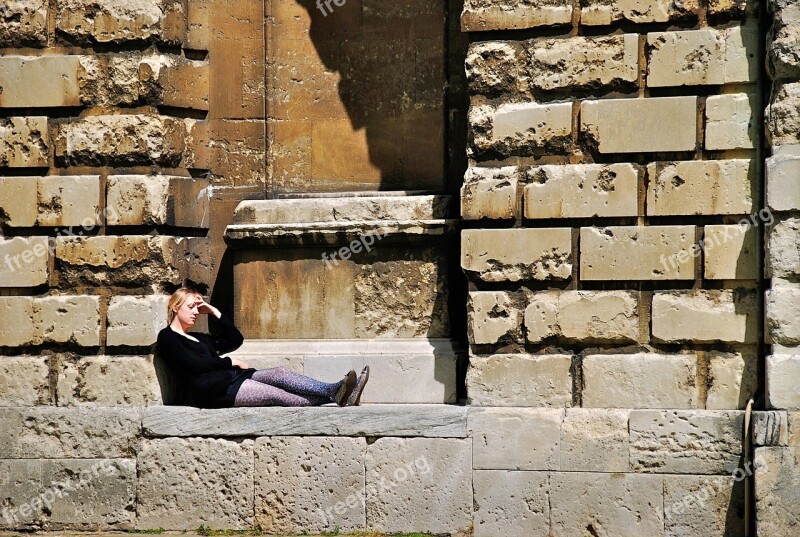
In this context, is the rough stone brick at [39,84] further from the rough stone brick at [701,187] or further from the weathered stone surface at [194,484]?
the rough stone brick at [701,187]

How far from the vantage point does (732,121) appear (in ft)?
23.4

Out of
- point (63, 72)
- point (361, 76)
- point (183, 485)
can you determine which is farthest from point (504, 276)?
point (63, 72)

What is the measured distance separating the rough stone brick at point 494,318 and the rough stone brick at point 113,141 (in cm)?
247

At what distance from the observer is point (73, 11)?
26.3 feet

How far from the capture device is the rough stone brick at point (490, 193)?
7461mm

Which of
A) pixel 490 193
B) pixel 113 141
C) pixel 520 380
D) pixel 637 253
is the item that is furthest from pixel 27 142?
pixel 637 253

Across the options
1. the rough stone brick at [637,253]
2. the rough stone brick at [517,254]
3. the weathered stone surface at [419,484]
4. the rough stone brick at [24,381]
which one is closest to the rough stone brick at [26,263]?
the rough stone brick at [24,381]

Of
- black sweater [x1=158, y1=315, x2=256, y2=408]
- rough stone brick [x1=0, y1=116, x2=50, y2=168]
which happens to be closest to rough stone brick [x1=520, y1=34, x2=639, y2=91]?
black sweater [x1=158, y1=315, x2=256, y2=408]

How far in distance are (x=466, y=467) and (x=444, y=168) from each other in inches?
86.8

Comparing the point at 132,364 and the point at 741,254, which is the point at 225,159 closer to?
the point at 132,364

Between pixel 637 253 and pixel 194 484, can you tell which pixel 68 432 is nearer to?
pixel 194 484

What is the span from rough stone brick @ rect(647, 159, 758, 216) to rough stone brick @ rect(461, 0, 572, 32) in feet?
3.80

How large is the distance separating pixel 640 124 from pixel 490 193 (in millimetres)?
1049

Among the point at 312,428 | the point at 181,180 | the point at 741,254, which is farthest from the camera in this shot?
the point at 181,180
